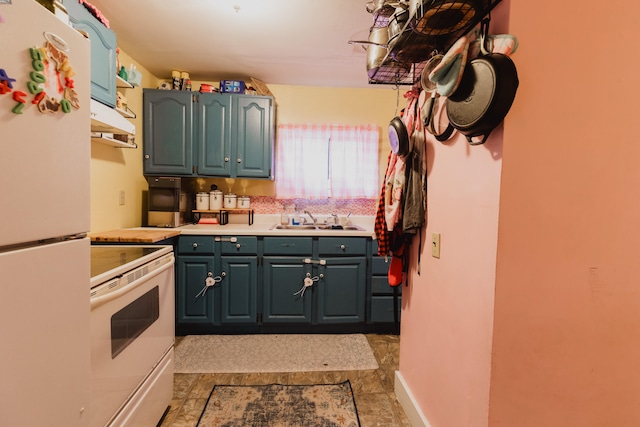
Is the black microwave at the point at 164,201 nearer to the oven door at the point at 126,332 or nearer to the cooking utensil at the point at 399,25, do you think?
the oven door at the point at 126,332

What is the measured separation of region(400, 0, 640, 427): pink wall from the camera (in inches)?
36.6

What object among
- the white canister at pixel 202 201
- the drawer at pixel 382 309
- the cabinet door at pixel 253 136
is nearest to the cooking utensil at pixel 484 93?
the drawer at pixel 382 309

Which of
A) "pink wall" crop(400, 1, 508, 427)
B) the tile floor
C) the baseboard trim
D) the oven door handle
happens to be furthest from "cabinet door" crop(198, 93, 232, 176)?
the baseboard trim

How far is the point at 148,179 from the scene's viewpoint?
262 centimetres

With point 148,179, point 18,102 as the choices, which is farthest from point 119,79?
point 18,102

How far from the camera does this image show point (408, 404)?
162cm

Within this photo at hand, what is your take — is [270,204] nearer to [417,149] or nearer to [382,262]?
[382,262]

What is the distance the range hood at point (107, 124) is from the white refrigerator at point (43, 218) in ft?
2.99

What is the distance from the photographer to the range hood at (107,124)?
154cm

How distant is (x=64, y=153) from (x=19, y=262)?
272mm

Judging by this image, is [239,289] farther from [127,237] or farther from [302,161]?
[302,161]

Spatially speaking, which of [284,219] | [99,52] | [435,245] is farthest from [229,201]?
[435,245]

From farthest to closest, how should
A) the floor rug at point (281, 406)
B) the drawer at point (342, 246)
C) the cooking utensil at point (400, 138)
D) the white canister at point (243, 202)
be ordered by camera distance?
the white canister at point (243, 202)
the drawer at point (342, 246)
the floor rug at point (281, 406)
the cooking utensil at point (400, 138)

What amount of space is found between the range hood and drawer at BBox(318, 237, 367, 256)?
1624 mm
